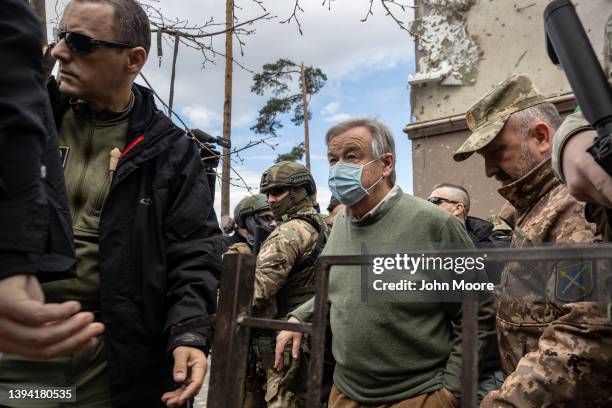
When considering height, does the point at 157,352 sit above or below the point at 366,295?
below

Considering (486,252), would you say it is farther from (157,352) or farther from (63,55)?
(63,55)

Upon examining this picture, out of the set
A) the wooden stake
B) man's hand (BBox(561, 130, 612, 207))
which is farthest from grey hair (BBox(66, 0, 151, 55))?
the wooden stake

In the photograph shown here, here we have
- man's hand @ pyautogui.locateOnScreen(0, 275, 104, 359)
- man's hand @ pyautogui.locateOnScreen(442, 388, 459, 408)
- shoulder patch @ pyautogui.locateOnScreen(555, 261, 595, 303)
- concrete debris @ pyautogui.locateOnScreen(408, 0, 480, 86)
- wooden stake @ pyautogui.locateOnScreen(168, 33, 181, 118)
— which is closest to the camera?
man's hand @ pyautogui.locateOnScreen(0, 275, 104, 359)

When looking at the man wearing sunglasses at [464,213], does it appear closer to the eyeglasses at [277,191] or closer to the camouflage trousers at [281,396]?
the eyeglasses at [277,191]

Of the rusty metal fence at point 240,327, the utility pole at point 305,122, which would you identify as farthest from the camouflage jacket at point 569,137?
the utility pole at point 305,122

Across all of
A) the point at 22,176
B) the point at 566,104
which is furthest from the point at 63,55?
the point at 566,104

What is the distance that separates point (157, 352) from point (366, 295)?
771 millimetres

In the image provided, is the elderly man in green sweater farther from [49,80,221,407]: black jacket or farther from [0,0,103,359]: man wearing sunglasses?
[0,0,103,359]: man wearing sunglasses

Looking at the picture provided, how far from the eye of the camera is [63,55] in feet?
6.51

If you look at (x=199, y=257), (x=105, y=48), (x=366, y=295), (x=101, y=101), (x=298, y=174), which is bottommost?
(x=366, y=295)

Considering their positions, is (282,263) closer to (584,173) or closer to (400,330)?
(400,330)

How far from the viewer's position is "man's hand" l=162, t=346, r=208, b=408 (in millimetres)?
1783

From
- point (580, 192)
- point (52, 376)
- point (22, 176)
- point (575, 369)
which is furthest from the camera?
point (52, 376)

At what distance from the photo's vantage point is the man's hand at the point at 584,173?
1191mm
